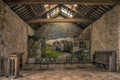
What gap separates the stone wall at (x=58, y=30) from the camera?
54.7ft

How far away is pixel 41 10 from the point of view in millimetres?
11625

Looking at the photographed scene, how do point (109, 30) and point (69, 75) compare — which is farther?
point (109, 30)

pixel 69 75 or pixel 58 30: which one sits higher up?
pixel 58 30

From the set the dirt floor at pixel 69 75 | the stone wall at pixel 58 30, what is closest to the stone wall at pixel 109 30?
the dirt floor at pixel 69 75

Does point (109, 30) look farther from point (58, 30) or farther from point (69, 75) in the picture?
point (58, 30)

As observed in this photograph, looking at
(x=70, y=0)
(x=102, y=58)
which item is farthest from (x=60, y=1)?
(x=102, y=58)

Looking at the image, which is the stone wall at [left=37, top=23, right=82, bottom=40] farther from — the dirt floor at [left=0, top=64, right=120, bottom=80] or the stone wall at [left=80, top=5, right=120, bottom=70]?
the dirt floor at [left=0, top=64, right=120, bottom=80]

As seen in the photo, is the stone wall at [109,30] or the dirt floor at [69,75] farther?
the stone wall at [109,30]

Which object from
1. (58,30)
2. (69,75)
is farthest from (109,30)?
(58,30)

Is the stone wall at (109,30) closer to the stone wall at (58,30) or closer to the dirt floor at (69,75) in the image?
the dirt floor at (69,75)

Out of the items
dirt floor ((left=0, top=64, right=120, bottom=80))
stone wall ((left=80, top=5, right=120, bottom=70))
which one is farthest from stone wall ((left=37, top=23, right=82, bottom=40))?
dirt floor ((left=0, top=64, right=120, bottom=80))

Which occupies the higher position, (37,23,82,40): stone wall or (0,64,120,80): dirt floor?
(37,23,82,40): stone wall

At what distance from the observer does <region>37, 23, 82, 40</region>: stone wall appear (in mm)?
16672

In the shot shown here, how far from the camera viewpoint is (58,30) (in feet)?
55.1
